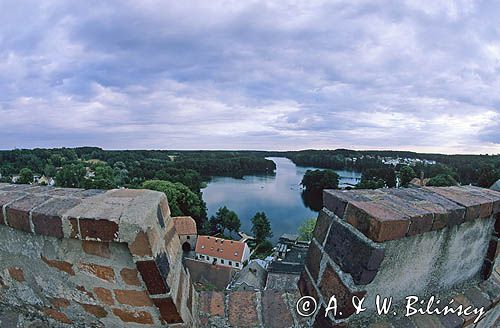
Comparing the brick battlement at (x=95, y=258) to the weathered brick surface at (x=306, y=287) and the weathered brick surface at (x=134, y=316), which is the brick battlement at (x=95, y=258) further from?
the weathered brick surface at (x=306, y=287)

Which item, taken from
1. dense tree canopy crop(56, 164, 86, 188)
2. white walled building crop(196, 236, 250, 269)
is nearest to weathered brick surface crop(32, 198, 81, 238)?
white walled building crop(196, 236, 250, 269)

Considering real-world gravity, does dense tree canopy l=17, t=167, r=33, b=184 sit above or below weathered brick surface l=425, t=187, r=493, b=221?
below

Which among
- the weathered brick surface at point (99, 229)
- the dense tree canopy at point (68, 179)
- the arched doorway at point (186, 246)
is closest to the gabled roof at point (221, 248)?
the arched doorway at point (186, 246)

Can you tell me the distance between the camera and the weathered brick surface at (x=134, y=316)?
5.29 feet

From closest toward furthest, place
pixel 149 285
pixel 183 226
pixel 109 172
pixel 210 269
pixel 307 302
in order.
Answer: pixel 149 285 < pixel 307 302 < pixel 210 269 < pixel 183 226 < pixel 109 172

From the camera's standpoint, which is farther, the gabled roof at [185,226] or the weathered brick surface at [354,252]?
the gabled roof at [185,226]

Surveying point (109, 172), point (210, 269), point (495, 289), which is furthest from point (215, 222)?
point (495, 289)

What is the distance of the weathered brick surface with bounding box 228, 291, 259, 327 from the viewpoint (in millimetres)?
1976

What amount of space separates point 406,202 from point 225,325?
135 cm

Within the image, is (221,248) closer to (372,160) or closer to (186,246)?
(186,246)

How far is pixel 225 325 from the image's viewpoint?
195 cm

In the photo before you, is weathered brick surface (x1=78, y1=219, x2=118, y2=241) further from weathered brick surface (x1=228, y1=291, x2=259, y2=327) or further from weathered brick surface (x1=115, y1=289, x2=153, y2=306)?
weathered brick surface (x1=228, y1=291, x2=259, y2=327)

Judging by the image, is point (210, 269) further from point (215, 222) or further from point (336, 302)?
point (336, 302)

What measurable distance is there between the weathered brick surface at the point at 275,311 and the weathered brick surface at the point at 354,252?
579 mm
